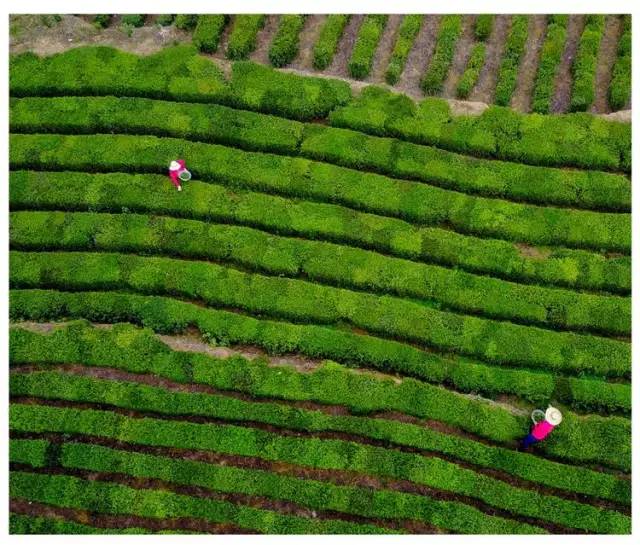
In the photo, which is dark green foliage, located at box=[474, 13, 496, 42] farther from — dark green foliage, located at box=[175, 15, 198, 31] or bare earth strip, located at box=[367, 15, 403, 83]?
dark green foliage, located at box=[175, 15, 198, 31]

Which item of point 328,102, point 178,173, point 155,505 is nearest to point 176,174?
point 178,173

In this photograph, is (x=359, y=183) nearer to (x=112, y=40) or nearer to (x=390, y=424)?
(x=390, y=424)

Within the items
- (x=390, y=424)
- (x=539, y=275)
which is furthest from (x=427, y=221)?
(x=390, y=424)

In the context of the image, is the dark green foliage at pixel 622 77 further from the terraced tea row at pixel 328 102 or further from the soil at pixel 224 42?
the soil at pixel 224 42

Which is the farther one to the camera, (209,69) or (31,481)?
(209,69)

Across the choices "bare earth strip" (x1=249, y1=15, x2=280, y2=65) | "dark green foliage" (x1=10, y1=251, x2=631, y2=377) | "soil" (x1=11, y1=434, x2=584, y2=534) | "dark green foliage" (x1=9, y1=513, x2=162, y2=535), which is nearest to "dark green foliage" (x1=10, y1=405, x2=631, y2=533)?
"soil" (x1=11, y1=434, x2=584, y2=534)

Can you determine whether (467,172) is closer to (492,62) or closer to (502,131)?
(502,131)
